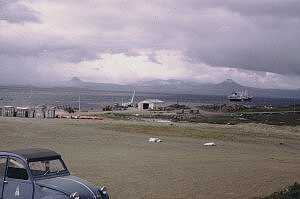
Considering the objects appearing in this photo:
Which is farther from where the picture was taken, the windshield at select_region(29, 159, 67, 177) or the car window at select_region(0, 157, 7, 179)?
the car window at select_region(0, 157, 7, 179)

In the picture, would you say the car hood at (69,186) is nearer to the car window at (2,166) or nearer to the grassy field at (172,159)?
the car window at (2,166)

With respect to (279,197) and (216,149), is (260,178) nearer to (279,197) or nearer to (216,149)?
(279,197)

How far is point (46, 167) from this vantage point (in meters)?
11.0

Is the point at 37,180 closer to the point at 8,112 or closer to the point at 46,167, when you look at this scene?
the point at 46,167

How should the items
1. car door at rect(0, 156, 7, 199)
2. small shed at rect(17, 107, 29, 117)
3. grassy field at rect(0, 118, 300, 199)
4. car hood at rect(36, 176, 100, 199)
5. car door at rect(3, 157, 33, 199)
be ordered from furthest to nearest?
1. small shed at rect(17, 107, 29, 117)
2. grassy field at rect(0, 118, 300, 199)
3. car door at rect(0, 156, 7, 199)
4. car door at rect(3, 157, 33, 199)
5. car hood at rect(36, 176, 100, 199)

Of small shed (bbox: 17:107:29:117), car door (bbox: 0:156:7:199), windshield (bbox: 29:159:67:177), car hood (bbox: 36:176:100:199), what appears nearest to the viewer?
car hood (bbox: 36:176:100:199)

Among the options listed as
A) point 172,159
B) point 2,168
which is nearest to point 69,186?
Answer: point 2,168

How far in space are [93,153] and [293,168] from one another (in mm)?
10427

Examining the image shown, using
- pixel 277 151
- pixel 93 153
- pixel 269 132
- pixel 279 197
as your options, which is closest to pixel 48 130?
pixel 93 153

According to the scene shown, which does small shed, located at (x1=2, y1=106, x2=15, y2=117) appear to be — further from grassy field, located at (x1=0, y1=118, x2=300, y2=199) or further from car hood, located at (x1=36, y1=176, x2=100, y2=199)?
car hood, located at (x1=36, y1=176, x2=100, y2=199)

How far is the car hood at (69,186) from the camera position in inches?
404

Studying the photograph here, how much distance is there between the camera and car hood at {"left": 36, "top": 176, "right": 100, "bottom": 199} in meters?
10.2

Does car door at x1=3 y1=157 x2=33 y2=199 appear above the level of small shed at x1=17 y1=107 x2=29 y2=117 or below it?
above

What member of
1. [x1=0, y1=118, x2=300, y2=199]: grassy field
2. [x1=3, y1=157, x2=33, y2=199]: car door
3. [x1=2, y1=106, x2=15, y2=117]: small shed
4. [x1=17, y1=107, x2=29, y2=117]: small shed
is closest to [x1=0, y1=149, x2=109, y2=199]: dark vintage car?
[x1=3, y1=157, x2=33, y2=199]: car door
